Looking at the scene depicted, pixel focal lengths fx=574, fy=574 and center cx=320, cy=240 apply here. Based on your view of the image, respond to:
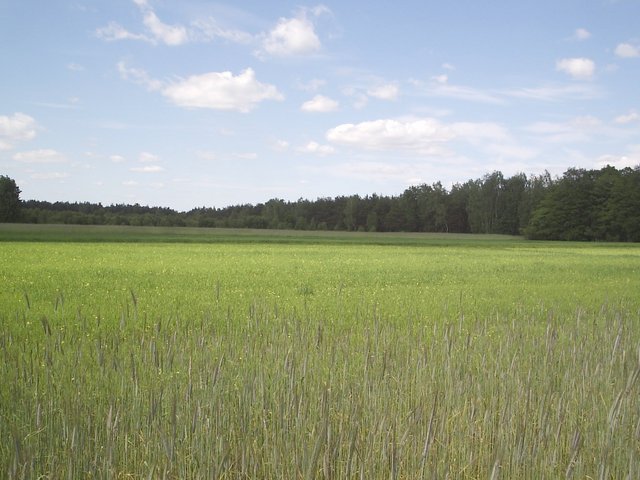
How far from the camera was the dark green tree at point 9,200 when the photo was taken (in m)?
88.9

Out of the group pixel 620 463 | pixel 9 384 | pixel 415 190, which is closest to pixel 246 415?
pixel 9 384

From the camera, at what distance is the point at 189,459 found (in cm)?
482

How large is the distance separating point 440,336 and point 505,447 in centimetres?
524

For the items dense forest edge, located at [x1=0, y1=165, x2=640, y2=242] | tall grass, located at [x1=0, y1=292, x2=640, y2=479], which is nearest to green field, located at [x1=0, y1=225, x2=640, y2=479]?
tall grass, located at [x1=0, y1=292, x2=640, y2=479]

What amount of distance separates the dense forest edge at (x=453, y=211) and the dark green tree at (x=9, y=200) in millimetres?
152

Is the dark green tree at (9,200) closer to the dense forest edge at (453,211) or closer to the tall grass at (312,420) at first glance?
the dense forest edge at (453,211)

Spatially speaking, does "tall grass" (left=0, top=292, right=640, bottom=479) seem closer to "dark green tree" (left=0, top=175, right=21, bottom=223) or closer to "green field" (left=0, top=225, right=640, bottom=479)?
"green field" (left=0, top=225, right=640, bottom=479)

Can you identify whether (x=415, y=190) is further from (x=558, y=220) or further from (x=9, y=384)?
(x=9, y=384)

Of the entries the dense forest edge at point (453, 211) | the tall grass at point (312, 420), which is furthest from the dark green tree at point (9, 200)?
the tall grass at point (312, 420)

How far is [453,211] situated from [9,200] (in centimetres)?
9055

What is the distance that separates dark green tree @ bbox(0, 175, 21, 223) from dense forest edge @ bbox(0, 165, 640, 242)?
15 centimetres

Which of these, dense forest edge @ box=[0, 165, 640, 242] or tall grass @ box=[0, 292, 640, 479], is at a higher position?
dense forest edge @ box=[0, 165, 640, 242]

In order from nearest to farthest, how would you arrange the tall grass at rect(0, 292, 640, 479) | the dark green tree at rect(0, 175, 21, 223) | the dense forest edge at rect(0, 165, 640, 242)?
the tall grass at rect(0, 292, 640, 479)
the dark green tree at rect(0, 175, 21, 223)
the dense forest edge at rect(0, 165, 640, 242)

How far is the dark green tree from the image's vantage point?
292 feet
